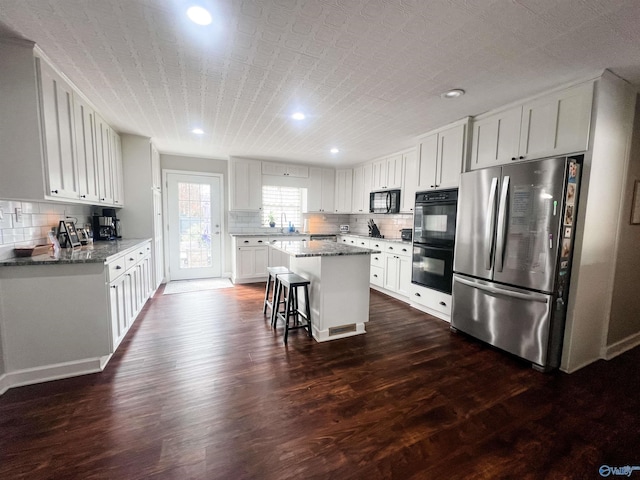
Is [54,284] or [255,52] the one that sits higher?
[255,52]

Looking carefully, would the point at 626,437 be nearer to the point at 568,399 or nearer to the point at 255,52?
the point at 568,399

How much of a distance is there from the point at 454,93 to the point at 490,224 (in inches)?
50.9

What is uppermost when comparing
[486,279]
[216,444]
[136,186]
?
[136,186]

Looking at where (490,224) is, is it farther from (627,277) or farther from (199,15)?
(199,15)

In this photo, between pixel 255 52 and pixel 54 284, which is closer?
pixel 255 52

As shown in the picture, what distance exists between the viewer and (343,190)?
20.2 feet

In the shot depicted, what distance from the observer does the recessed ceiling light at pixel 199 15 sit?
1485 millimetres

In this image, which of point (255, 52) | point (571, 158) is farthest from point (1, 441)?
point (571, 158)

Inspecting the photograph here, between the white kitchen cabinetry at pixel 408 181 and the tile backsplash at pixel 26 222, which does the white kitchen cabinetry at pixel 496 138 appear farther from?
the tile backsplash at pixel 26 222

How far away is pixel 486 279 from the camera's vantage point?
2734 millimetres

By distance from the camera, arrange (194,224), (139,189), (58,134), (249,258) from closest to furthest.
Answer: (58,134)
(139,189)
(249,258)
(194,224)

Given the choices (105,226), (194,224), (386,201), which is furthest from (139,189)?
(386,201)

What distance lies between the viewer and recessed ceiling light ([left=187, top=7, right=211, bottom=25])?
1.49 m

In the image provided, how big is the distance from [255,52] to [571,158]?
260cm
